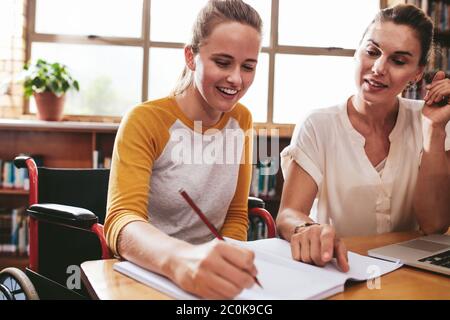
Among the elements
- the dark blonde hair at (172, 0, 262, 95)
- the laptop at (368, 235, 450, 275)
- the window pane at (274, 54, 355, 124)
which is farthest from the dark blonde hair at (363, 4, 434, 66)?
the window pane at (274, 54, 355, 124)

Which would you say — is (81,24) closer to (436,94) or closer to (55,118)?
(55,118)

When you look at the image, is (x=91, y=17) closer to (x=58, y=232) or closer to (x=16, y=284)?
(x=58, y=232)

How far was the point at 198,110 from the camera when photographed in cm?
121

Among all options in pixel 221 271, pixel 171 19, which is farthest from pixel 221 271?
pixel 171 19

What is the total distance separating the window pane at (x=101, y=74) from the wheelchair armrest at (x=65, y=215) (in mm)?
2356

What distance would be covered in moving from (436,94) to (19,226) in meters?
2.75

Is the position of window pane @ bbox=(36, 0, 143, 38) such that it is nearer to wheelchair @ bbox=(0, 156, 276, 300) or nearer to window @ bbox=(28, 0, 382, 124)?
window @ bbox=(28, 0, 382, 124)

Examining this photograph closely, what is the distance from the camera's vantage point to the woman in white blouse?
1.28m

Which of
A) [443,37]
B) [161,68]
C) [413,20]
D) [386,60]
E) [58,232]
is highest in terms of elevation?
[443,37]

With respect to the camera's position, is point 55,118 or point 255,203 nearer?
point 255,203

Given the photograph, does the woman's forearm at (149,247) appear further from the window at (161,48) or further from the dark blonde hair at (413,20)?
the window at (161,48)

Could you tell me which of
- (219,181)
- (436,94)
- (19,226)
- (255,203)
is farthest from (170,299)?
(19,226)

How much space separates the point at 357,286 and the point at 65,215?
2.47 feet

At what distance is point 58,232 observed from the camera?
1.50 m
